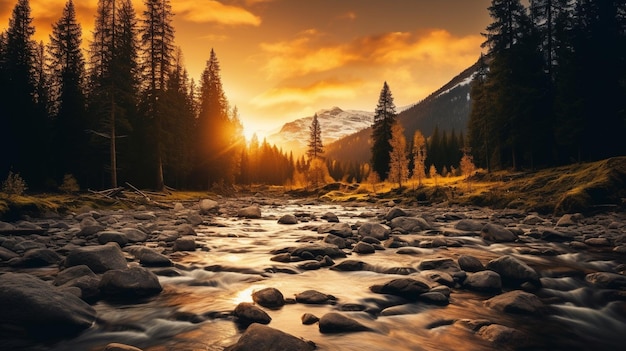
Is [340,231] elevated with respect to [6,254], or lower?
lower

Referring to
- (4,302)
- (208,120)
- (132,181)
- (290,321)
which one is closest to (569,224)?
(290,321)

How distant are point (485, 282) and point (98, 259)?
850 centimetres

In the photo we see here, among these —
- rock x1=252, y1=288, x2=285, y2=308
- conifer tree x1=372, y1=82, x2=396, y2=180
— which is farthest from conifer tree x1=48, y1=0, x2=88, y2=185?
conifer tree x1=372, y1=82, x2=396, y2=180

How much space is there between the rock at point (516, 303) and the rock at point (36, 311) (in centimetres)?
691

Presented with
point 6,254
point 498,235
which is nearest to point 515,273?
point 498,235

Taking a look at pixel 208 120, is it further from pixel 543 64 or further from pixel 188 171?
pixel 543 64

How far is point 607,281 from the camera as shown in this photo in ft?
26.7

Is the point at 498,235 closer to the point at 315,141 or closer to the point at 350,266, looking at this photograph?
the point at 350,266

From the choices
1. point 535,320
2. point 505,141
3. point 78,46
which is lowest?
point 535,320

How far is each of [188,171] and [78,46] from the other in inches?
731

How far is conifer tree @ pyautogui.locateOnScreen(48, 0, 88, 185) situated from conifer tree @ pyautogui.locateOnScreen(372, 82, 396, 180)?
4370 centimetres

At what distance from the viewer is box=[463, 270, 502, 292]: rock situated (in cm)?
760

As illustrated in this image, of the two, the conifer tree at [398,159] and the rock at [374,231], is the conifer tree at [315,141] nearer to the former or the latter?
the conifer tree at [398,159]

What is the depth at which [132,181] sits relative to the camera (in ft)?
133
